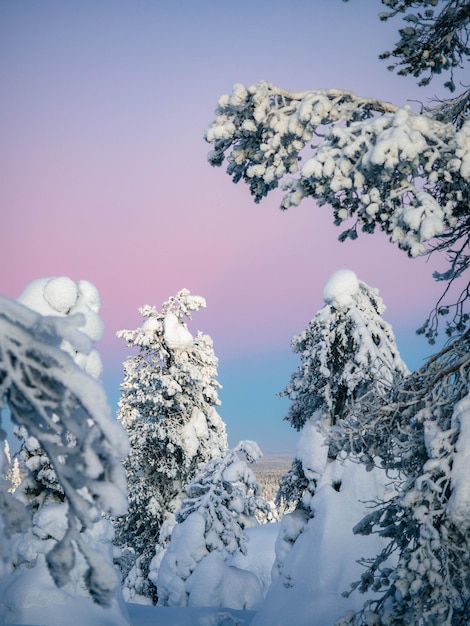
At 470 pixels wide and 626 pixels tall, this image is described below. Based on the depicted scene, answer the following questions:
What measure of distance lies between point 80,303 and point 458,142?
686 cm

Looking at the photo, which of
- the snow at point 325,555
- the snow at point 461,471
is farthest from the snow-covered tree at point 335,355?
the snow at point 461,471

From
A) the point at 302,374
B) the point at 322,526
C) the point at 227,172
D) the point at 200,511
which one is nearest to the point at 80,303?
the point at 227,172

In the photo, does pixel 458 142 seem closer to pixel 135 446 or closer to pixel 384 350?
pixel 384 350

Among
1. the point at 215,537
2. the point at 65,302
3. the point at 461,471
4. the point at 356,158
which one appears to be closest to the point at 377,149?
the point at 356,158

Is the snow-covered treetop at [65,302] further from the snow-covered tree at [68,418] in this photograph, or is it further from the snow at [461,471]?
the snow-covered tree at [68,418]

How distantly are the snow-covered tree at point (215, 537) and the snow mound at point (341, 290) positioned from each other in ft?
19.8

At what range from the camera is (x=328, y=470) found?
39.7ft

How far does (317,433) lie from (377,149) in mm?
8735

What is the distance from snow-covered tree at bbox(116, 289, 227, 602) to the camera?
19047mm

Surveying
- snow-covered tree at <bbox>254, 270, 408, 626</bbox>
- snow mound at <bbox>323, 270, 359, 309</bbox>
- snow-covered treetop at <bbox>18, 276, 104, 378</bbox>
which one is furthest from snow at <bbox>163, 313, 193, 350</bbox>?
snow-covered treetop at <bbox>18, 276, 104, 378</bbox>

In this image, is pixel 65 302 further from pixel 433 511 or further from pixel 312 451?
pixel 433 511

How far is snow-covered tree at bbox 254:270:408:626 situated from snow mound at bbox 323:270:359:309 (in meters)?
0.02

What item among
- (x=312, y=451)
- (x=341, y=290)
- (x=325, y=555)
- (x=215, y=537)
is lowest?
(x=325, y=555)

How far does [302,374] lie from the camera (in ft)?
42.5
